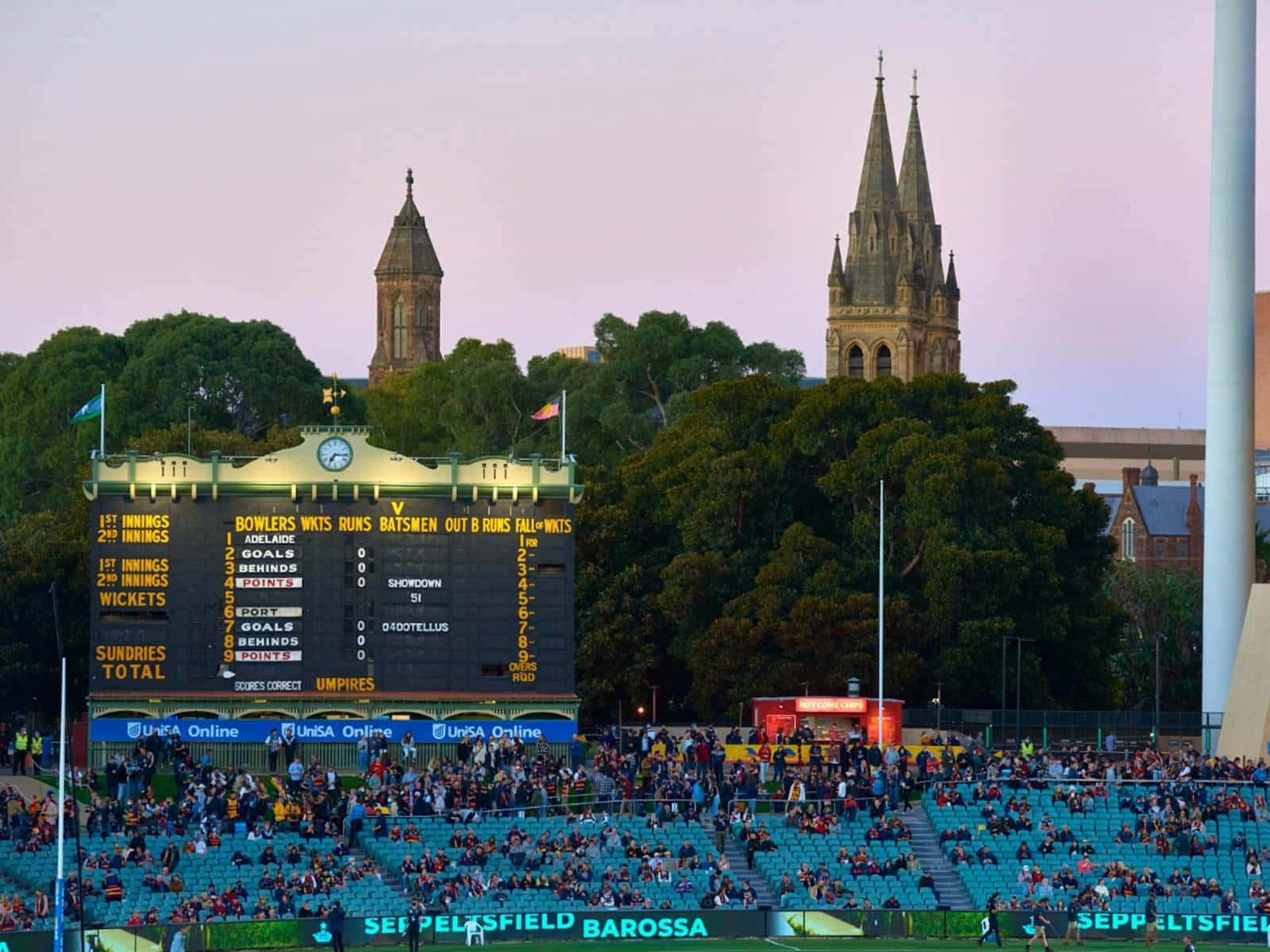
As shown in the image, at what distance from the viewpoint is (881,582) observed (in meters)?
64.1

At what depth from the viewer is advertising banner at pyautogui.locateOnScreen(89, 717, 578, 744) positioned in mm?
55906

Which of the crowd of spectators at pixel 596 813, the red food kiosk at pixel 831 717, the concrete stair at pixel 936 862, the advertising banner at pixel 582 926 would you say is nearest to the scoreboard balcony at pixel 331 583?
the crowd of spectators at pixel 596 813

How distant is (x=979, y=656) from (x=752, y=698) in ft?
25.2

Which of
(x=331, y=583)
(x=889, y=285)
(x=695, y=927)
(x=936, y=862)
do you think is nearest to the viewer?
(x=695, y=927)

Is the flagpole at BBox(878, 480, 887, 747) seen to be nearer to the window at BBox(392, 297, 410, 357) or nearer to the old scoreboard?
the old scoreboard

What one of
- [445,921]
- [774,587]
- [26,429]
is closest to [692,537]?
[774,587]

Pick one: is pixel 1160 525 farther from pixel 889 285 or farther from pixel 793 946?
pixel 793 946

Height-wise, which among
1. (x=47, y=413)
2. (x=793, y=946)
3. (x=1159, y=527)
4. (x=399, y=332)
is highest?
(x=399, y=332)

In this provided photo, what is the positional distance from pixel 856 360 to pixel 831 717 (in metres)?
111

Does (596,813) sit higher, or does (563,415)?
(563,415)

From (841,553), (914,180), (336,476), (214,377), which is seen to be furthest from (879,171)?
(336,476)

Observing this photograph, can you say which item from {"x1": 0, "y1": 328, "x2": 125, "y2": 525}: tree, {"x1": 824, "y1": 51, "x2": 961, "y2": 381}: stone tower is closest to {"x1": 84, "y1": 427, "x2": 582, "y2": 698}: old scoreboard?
{"x1": 0, "y1": 328, "x2": 125, "y2": 525}: tree

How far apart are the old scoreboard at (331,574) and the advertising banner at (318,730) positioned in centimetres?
70

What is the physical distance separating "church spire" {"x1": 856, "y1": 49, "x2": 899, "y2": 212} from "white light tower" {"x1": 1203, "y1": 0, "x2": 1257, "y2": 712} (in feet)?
288
